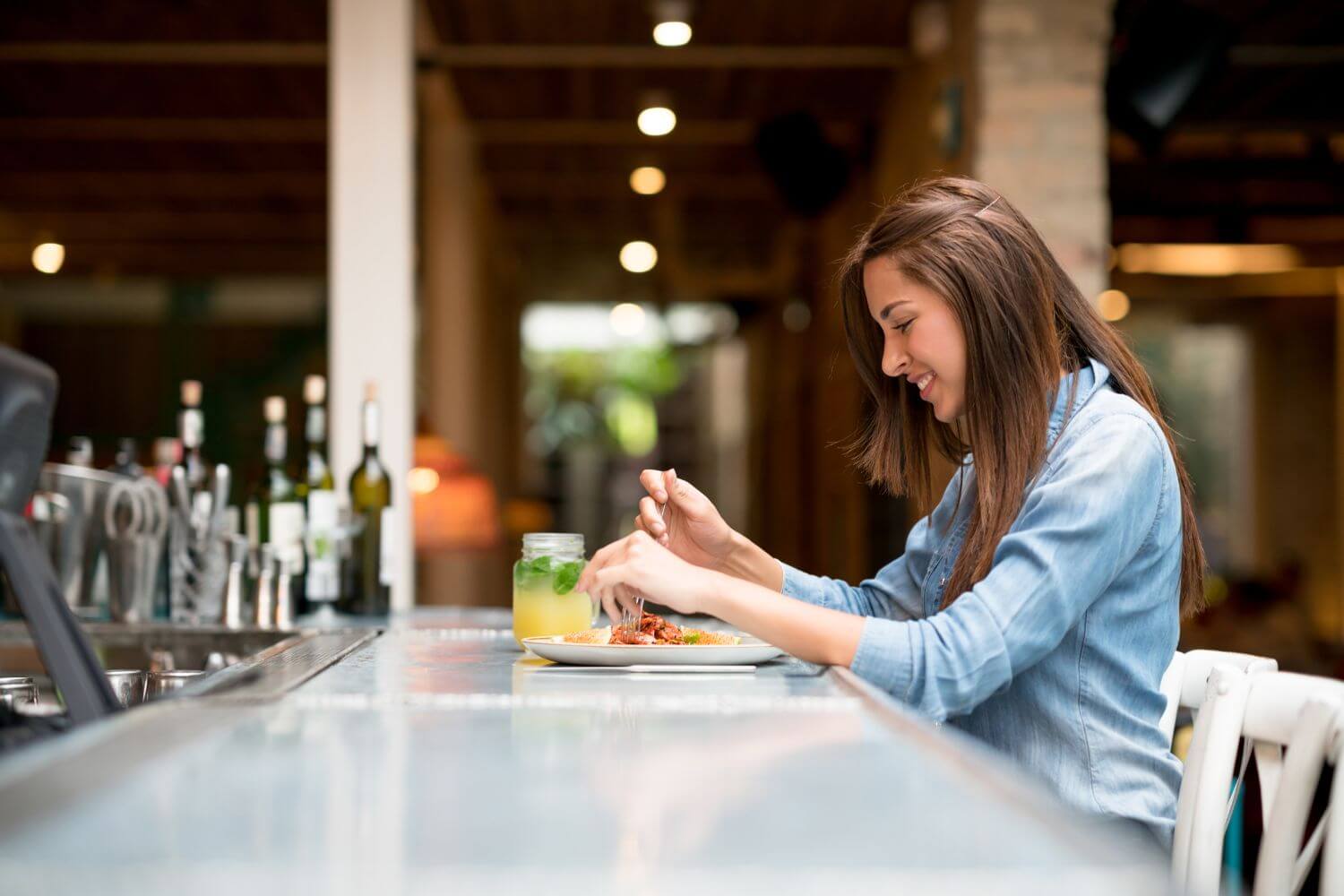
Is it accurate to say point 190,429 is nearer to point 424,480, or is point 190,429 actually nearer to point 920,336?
point 920,336

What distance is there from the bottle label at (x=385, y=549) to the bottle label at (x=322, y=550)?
88 millimetres

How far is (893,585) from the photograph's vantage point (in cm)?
177

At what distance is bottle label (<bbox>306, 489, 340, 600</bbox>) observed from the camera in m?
2.51

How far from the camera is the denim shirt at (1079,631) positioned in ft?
4.11

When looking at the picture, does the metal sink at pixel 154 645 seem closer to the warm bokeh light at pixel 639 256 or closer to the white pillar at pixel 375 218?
the white pillar at pixel 375 218

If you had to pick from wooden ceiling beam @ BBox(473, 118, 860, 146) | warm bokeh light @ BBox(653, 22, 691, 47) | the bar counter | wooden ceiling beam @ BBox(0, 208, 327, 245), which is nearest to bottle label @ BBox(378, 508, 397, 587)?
the bar counter

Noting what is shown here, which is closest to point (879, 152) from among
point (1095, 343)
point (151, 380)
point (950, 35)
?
point (950, 35)

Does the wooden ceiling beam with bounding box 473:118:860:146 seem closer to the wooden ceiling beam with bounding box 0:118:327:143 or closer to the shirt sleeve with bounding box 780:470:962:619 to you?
the wooden ceiling beam with bounding box 0:118:327:143

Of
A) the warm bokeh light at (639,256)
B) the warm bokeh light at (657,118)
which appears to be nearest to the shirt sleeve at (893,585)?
the warm bokeh light at (657,118)

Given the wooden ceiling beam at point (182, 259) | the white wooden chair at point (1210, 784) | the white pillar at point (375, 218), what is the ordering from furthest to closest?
the wooden ceiling beam at point (182, 259)
the white pillar at point (375, 218)
the white wooden chair at point (1210, 784)

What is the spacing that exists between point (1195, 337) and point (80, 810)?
38.2 ft

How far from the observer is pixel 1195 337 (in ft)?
37.2

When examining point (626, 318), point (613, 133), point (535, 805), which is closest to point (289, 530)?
point (535, 805)

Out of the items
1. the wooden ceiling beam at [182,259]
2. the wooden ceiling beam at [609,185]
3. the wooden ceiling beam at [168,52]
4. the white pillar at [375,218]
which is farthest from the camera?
the wooden ceiling beam at [182,259]
